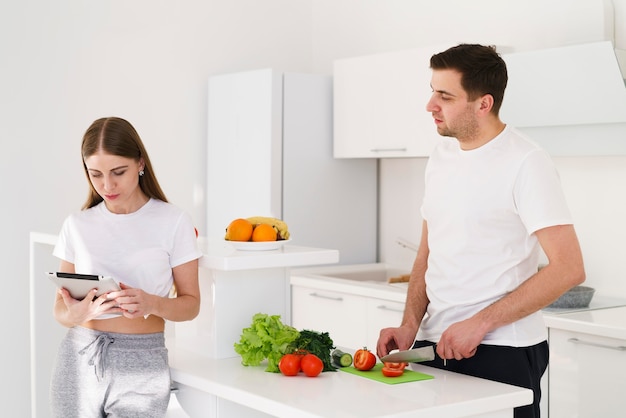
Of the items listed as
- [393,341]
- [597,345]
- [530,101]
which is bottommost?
[597,345]

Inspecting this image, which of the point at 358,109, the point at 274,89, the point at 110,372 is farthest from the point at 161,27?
the point at 110,372

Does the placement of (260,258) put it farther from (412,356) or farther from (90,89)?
(90,89)

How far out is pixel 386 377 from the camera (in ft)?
7.29

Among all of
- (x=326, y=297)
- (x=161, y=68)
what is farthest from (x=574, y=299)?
(x=161, y=68)

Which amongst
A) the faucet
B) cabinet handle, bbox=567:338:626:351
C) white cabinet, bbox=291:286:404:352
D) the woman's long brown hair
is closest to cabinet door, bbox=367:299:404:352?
white cabinet, bbox=291:286:404:352

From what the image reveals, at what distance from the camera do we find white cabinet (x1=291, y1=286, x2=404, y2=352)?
3.86 metres

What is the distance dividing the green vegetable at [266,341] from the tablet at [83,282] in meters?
0.41

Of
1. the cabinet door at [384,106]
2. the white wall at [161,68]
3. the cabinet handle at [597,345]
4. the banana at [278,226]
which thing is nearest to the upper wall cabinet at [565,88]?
the white wall at [161,68]

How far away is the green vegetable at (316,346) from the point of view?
2316mm

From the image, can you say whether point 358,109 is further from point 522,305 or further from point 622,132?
point 522,305

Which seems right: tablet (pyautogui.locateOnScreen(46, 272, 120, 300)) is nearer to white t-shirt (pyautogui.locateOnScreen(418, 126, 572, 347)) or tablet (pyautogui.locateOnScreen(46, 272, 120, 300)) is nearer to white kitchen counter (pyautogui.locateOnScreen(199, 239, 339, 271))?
white kitchen counter (pyautogui.locateOnScreen(199, 239, 339, 271))

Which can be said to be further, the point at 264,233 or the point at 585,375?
the point at 585,375

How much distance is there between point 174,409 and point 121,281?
39 cm

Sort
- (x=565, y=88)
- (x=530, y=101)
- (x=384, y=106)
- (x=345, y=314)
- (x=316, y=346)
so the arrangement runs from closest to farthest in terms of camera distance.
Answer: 1. (x=316, y=346)
2. (x=565, y=88)
3. (x=530, y=101)
4. (x=345, y=314)
5. (x=384, y=106)
